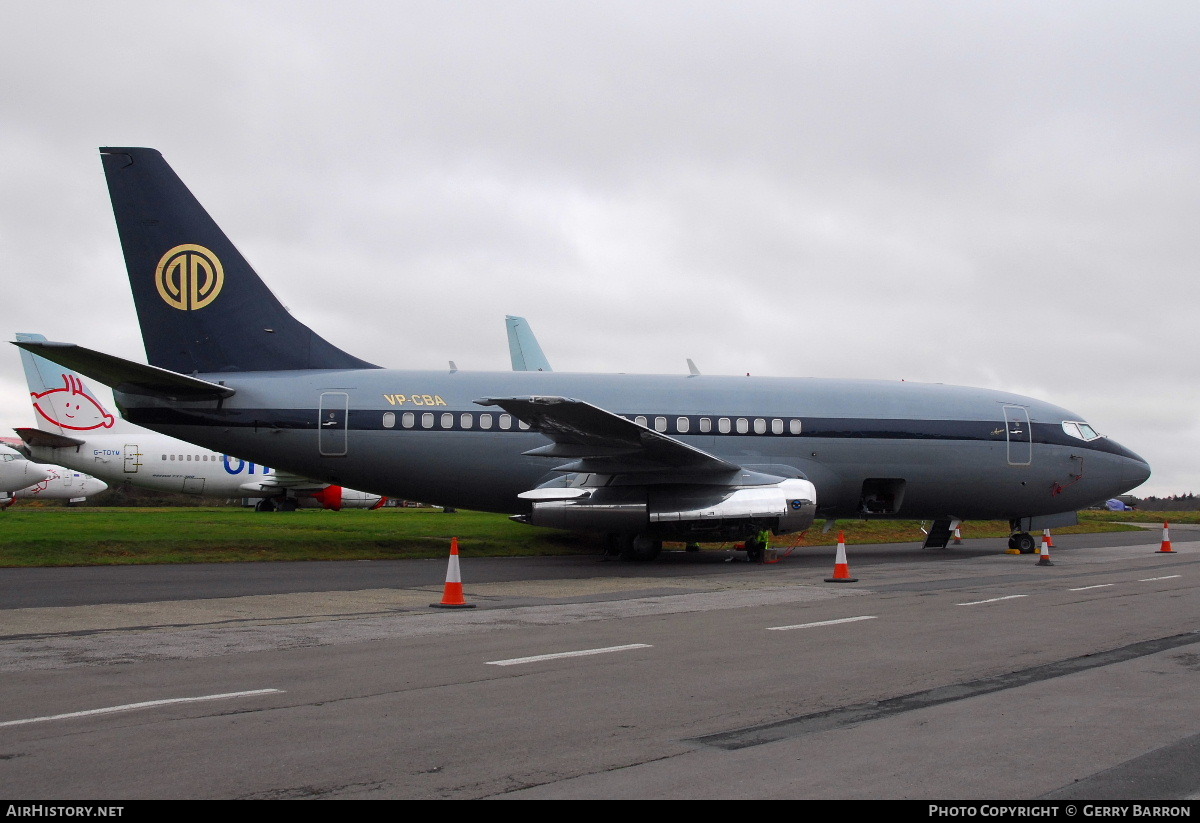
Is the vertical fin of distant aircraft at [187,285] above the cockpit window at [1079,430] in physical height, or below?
above

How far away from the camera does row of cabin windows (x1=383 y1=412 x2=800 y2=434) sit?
19.4m

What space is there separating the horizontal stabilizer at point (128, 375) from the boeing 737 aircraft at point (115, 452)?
63.4 ft

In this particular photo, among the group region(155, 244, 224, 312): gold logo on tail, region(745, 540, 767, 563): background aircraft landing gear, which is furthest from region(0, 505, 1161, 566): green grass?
region(155, 244, 224, 312): gold logo on tail

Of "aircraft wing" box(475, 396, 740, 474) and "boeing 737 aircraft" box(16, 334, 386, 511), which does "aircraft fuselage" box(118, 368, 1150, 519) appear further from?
"boeing 737 aircraft" box(16, 334, 386, 511)

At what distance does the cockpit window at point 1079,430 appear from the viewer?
22.2 m

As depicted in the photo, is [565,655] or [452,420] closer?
[565,655]

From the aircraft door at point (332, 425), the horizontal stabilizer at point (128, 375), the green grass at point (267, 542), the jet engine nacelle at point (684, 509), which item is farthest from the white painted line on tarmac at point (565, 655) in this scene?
the aircraft door at point (332, 425)

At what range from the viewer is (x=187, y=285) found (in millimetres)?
18922

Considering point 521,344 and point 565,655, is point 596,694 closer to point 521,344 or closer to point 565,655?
point 565,655

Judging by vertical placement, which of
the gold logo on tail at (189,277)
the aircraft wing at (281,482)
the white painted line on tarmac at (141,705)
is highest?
the gold logo on tail at (189,277)

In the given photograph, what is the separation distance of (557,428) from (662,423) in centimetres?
322

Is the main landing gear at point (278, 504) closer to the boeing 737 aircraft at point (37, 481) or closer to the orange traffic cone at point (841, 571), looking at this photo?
the boeing 737 aircraft at point (37, 481)

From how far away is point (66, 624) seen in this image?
940cm

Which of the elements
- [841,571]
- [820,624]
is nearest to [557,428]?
[841,571]
